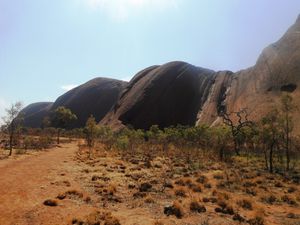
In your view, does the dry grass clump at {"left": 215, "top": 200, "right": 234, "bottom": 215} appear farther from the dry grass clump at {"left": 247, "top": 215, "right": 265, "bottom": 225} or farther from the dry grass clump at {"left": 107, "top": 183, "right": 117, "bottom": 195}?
the dry grass clump at {"left": 107, "top": 183, "right": 117, "bottom": 195}

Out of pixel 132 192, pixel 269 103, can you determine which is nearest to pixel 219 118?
pixel 269 103

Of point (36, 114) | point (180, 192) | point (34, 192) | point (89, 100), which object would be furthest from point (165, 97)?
point (34, 192)

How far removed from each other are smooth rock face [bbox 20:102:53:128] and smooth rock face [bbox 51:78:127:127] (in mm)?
10697

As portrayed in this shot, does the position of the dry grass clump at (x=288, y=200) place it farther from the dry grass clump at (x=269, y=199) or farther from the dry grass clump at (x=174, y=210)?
the dry grass clump at (x=174, y=210)

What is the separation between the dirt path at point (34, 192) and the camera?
14719mm

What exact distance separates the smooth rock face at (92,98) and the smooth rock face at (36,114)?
35.1 feet

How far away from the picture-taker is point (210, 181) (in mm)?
25906

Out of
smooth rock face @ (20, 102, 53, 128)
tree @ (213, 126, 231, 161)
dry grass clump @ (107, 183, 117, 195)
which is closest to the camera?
dry grass clump @ (107, 183, 117, 195)

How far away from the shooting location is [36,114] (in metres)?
165

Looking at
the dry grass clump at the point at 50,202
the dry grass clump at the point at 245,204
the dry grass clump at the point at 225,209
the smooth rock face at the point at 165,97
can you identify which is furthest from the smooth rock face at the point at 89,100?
the dry grass clump at the point at 225,209

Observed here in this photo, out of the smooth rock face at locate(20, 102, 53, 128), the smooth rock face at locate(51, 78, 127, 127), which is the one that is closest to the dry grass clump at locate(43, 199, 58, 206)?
the smooth rock face at locate(51, 78, 127, 127)

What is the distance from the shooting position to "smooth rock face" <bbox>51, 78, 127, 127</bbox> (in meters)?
140

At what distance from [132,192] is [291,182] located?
12970 millimetres

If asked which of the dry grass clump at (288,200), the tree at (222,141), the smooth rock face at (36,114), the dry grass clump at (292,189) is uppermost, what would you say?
the smooth rock face at (36,114)
